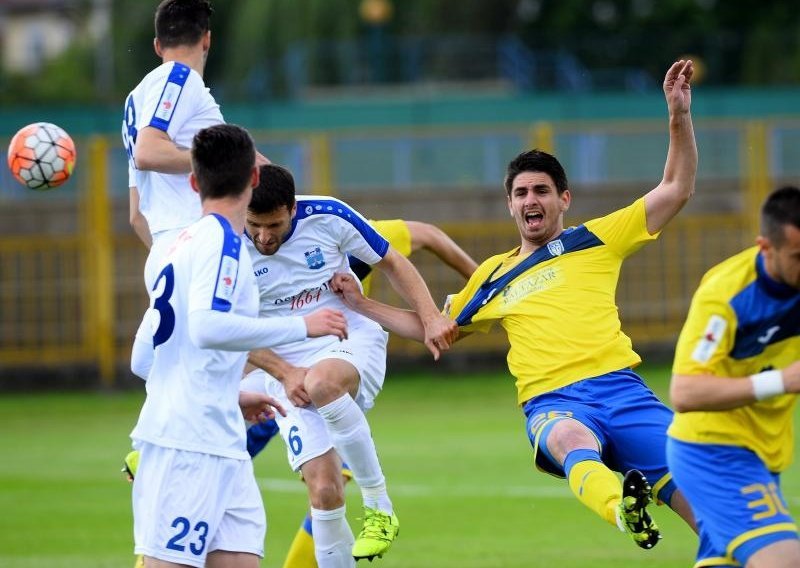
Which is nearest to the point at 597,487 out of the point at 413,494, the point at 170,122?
the point at 170,122

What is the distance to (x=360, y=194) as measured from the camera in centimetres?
2255

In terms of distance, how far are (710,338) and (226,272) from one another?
6.54ft

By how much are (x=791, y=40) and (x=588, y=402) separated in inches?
1180

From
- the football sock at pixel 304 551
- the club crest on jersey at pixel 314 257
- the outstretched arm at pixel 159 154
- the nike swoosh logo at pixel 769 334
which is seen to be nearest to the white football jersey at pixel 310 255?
the club crest on jersey at pixel 314 257

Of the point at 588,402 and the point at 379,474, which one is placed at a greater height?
the point at 588,402

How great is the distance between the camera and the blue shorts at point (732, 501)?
5.98 meters

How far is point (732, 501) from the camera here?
19.8 ft

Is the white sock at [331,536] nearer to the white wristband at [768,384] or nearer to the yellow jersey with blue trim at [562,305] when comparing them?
the yellow jersey with blue trim at [562,305]

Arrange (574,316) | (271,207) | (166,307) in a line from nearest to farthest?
(166,307)
(271,207)
(574,316)

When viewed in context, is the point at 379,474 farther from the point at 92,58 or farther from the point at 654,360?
the point at 92,58

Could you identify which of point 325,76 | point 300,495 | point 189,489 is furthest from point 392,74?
point 189,489

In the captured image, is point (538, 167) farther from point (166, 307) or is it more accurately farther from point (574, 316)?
point (166, 307)

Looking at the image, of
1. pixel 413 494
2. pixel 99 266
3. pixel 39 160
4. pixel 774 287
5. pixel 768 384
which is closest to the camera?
pixel 768 384

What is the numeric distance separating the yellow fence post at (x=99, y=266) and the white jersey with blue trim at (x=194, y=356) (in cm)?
1552
